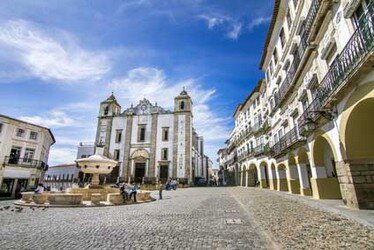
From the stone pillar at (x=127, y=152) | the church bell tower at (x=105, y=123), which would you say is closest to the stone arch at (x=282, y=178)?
the stone pillar at (x=127, y=152)

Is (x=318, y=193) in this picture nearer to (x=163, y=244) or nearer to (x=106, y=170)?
(x=163, y=244)

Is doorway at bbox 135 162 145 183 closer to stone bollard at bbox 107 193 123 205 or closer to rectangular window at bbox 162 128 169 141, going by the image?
rectangular window at bbox 162 128 169 141

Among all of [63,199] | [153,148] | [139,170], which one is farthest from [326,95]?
[139,170]

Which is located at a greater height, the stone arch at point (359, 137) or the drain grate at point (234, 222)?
the stone arch at point (359, 137)

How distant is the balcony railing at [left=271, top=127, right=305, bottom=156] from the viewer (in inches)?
566

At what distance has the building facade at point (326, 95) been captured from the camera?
7.13 meters

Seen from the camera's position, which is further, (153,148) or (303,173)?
(153,148)

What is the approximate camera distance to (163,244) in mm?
4812

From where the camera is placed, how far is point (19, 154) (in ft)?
85.6

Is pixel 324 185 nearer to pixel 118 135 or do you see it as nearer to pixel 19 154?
pixel 19 154

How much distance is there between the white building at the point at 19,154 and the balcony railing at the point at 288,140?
27.6 m

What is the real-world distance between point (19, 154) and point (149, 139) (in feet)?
60.7

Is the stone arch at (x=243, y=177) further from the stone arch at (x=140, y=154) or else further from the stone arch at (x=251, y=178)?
the stone arch at (x=140, y=154)

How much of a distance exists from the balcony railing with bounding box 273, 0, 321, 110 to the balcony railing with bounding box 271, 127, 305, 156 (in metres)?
2.81
